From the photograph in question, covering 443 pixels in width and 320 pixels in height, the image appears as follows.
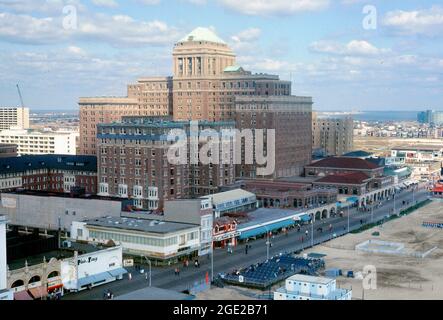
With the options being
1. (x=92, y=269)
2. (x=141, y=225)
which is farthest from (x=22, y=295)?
(x=141, y=225)

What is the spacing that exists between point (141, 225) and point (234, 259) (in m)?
7.34

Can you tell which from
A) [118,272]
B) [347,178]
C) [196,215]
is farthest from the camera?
[347,178]

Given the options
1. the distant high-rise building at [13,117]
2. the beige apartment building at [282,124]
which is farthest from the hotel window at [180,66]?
the distant high-rise building at [13,117]

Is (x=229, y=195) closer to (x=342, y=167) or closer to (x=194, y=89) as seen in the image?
(x=342, y=167)

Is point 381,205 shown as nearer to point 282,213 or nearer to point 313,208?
point 313,208

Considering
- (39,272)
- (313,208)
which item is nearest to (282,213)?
(313,208)

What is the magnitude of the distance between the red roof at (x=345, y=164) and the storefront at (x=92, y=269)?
175 feet

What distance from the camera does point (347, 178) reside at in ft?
252

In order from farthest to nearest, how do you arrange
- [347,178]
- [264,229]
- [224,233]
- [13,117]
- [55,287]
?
[13,117], [347,178], [264,229], [224,233], [55,287]

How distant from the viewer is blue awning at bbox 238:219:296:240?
50.8 meters

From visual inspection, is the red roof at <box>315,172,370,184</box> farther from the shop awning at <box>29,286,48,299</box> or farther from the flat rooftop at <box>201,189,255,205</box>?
the shop awning at <box>29,286,48,299</box>

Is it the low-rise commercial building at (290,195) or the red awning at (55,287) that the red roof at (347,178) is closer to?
the low-rise commercial building at (290,195)

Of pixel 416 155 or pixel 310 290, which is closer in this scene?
pixel 310 290

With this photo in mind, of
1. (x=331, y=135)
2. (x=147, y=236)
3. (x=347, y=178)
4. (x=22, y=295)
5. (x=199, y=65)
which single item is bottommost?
(x=22, y=295)
